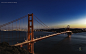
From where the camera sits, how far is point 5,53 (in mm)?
6328

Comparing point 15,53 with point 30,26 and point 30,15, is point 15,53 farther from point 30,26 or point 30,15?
point 30,15

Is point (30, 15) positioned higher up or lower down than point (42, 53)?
higher up

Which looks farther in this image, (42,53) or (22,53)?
(42,53)

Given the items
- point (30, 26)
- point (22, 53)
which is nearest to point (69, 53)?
point (30, 26)

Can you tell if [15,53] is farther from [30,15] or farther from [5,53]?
[30,15]

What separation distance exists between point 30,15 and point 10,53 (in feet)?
42.9

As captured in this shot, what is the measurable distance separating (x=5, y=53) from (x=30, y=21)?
1272cm

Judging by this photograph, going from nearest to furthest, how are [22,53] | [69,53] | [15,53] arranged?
[15,53] < [22,53] < [69,53]

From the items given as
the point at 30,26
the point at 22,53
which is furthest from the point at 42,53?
the point at 22,53

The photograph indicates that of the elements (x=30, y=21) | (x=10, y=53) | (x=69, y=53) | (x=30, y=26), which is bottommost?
(x=69, y=53)

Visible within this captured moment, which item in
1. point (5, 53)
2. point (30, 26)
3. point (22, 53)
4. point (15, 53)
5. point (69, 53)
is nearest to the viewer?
point (5, 53)

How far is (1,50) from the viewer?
6508mm

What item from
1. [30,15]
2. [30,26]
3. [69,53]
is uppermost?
[30,15]

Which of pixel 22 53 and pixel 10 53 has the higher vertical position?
pixel 10 53
